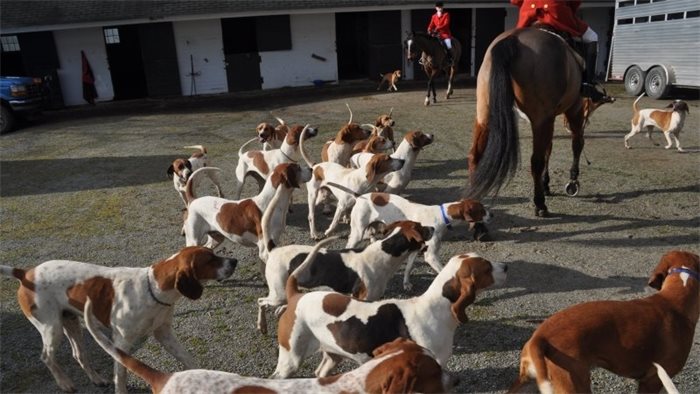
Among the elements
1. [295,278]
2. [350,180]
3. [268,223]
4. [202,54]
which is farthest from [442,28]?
[295,278]

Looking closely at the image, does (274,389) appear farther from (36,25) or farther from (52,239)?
(36,25)

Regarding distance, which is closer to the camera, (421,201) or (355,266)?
(355,266)

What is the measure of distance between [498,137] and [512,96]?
538mm

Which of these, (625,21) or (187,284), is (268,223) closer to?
(187,284)

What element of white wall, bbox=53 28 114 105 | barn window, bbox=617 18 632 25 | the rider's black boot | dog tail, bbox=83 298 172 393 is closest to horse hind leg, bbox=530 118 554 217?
the rider's black boot

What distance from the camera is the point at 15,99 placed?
1455 centimetres

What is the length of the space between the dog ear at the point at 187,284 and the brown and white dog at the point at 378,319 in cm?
64

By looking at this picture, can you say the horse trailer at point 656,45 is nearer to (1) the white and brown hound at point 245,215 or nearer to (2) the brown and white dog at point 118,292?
(1) the white and brown hound at point 245,215

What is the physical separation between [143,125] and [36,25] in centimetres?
737

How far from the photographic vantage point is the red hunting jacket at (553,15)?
6918 millimetres

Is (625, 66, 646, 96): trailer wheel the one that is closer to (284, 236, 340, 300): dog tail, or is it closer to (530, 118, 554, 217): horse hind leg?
(530, 118, 554, 217): horse hind leg

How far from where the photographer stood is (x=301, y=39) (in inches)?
834

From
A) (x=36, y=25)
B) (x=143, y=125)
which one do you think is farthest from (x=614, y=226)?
(x=36, y=25)

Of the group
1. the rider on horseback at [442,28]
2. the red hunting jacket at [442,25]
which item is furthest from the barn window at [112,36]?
the red hunting jacket at [442,25]
